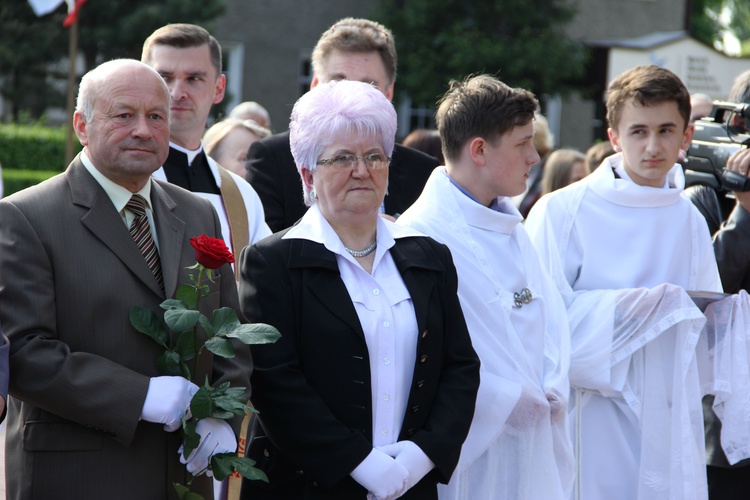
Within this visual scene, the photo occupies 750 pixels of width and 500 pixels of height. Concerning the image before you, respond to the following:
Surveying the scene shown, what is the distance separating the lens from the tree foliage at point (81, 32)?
18969mm

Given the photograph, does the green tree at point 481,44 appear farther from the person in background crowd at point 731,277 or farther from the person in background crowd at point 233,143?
the person in background crowd at point 731,277

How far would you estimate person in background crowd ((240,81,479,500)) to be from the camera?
311 centimetres

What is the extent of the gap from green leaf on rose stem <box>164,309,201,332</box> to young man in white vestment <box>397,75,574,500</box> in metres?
1.24

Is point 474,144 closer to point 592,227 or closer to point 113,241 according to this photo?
point 592,227

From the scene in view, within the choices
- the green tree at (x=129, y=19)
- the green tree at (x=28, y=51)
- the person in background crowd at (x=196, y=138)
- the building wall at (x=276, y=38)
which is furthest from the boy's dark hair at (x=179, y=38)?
the building wall at (x=276, y=38)

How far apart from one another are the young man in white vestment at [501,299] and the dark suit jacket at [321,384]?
50 centimetres

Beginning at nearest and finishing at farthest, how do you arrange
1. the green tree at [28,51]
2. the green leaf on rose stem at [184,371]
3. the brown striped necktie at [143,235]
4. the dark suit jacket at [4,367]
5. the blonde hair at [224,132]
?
the dark suit jacket at [4,367] → the green leaf on rose stem at [184,371] → the brown striped necktie at [143,235] → the blonde hair at [224,132] → the green tree at [28,51]

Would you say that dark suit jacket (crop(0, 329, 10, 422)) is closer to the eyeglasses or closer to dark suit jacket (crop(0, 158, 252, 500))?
dark suit jacket (crop(0, 158, 252, 500))

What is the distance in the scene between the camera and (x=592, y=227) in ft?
14.7

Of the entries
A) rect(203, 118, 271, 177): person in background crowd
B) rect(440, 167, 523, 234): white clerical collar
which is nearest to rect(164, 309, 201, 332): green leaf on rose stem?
rect(440, 167, 523, 234): white clerical collar

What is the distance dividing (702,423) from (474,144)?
1542mm

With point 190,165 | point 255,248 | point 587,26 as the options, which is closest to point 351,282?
point 255,248

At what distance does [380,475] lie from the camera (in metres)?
3.06

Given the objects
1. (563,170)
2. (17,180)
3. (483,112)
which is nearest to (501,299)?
(483,112)
